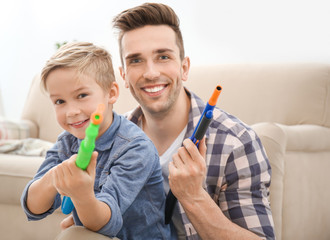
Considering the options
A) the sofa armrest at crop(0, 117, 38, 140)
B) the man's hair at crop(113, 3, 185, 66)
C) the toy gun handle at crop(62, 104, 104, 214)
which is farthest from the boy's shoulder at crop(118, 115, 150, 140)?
the sofa armrest at crop(0, 117, 38, 140)

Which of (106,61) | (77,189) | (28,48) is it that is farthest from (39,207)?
(28,48)

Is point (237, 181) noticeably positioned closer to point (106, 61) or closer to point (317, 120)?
point (106, 61)

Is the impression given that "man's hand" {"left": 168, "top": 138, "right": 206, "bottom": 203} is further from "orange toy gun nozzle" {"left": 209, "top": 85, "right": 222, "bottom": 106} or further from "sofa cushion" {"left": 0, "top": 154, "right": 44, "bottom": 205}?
"sofa cushion" {"left": 0, "top": 154, "right": 44, "bottom": 205}

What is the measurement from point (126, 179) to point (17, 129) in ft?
5.85

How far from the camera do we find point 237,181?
3.95 ft

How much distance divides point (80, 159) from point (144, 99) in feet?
2.33

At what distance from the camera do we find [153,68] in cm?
132

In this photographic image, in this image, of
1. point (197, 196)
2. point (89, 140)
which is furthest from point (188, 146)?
point (89, 140)

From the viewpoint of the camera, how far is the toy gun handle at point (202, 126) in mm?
742

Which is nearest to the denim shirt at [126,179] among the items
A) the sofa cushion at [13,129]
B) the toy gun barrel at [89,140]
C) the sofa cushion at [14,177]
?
the toy gun barrel at [89,140]

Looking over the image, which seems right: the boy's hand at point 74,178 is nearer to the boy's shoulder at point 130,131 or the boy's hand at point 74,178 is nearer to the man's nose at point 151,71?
the boy's shoulder at point 130,131

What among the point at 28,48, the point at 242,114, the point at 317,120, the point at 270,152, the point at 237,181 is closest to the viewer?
the point at 237,181

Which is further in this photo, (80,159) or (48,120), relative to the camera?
(48,120)

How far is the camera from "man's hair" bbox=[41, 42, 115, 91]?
3.10 feet
